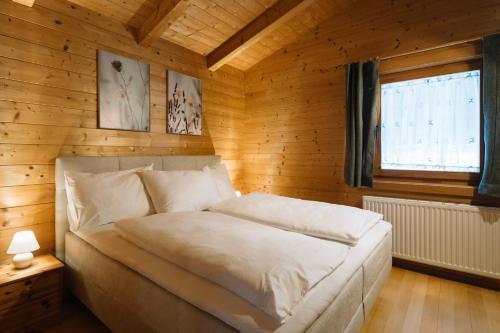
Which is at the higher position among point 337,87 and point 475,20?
point 475,20

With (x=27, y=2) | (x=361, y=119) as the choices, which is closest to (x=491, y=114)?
(x=361, y=119)

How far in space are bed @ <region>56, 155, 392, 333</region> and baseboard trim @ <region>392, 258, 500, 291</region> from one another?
864 mm

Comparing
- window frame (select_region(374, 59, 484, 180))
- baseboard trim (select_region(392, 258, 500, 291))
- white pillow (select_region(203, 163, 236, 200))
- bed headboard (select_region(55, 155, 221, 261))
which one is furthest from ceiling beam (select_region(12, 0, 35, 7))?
baseboard trim (select_region(392, 258, 500, 291))

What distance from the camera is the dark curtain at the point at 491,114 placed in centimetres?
208

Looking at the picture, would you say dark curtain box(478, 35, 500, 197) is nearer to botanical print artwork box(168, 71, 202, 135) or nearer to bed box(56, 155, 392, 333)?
bed box(56, 155, 392, 333)

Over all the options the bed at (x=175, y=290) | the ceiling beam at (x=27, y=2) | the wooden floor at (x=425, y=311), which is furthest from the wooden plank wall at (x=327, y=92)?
the ceiling beam at (x=27, y=2)

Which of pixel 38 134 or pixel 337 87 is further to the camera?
pixel 337 87

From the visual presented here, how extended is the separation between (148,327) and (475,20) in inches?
125

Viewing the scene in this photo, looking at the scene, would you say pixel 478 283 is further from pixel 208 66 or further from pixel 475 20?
pixel 208 66

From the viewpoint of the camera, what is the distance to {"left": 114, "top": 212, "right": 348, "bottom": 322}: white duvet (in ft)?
3.26

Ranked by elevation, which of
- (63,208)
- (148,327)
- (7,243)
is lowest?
(148,327)

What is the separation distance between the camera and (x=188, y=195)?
7.32ft

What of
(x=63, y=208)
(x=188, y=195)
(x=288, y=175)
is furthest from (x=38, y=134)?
(x=288, y=175)

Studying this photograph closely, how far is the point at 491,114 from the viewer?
2102 millimetres
